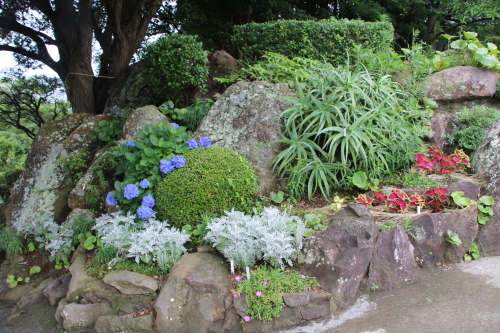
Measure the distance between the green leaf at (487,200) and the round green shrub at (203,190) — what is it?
249cm

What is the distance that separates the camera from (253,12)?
9984 mm

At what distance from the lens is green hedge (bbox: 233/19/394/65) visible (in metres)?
6.56

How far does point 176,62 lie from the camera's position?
5863mm

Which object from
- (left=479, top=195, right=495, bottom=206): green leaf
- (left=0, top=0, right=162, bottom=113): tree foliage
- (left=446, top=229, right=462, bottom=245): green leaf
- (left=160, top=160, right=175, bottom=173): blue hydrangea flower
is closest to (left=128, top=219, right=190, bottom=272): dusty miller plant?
(left=160, top=160, right=175, bottom=173): blue hydrangea flower

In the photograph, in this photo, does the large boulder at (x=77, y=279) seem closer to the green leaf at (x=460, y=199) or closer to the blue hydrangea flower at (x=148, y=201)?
the blue hydrangea flower at (x=148, y=201)

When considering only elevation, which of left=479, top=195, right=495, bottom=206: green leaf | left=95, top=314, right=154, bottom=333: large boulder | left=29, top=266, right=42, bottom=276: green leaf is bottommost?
left=95, top=314, right=154, bottom=333: large boulder

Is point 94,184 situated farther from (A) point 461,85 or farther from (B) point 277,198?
(A) point 461,85

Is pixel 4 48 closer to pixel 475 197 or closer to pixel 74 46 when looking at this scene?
pixel 74 46

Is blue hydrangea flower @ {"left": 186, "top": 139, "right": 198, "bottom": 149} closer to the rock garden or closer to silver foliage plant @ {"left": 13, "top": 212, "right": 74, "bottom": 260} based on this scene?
the rock garden

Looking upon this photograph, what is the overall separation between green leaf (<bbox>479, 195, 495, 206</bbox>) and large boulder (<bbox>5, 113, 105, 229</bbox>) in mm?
5266

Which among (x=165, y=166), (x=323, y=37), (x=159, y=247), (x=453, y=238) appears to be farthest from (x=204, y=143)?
(x=323, y=37)

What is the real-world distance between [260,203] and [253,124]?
1.18 meters

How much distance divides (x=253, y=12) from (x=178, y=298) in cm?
867

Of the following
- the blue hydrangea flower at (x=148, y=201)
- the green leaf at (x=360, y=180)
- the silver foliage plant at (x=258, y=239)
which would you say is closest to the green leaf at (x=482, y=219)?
the green leaf at (x=360, y=180)
